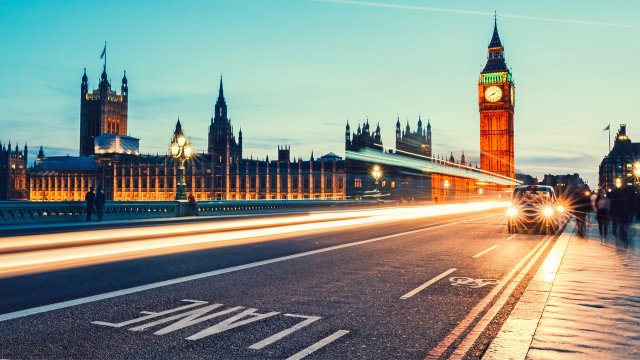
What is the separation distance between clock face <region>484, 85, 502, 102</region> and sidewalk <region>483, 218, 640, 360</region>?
149 meters

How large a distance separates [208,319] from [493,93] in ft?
517

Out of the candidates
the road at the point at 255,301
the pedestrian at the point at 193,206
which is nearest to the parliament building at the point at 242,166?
the pedestrian at the point at 193,206

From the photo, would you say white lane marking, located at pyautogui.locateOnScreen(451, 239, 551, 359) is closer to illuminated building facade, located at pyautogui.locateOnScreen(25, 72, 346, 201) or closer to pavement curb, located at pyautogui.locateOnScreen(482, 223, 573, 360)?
pavement curb, located at pyautogui.locateOnScreen(482, 223, 573, 360)

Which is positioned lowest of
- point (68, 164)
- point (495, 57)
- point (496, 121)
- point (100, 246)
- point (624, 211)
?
point (100, 246)

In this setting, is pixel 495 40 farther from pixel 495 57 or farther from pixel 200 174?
pixel 200 174

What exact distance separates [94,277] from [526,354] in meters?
7.86

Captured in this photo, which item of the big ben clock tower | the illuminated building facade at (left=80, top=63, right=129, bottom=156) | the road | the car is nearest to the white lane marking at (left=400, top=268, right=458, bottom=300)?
the road

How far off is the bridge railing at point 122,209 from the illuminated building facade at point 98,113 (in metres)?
136

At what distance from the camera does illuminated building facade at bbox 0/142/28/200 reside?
145413 millimetres

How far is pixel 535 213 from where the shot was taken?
2206cm

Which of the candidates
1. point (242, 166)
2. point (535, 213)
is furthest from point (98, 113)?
point (535, 213)

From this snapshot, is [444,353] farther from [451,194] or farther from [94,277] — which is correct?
[451,194]

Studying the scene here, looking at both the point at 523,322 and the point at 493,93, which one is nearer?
the point at 523,322

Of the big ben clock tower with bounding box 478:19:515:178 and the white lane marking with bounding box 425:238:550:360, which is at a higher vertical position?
the big ben clock tower with bounding box 478:19:515:178
